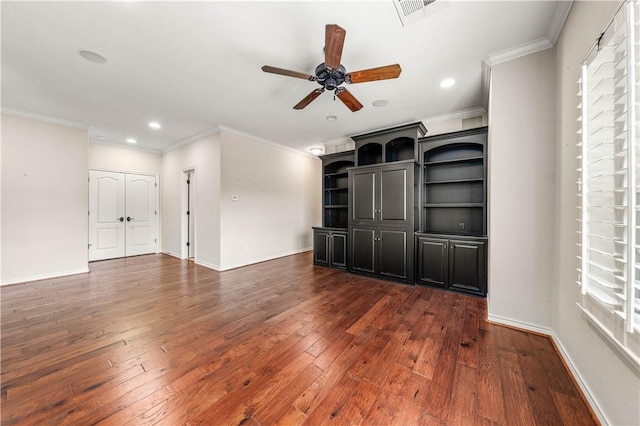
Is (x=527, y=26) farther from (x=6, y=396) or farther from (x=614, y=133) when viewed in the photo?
(x=6, y=396)

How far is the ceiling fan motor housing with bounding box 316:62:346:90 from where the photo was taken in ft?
7.16

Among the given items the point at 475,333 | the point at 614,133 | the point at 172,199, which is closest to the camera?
the point at 614,133

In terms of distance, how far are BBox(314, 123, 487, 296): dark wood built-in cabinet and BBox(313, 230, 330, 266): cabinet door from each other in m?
0.44

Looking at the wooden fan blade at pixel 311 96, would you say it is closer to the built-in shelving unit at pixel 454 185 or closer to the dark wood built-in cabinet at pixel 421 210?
the dark wood built-in cabinet at pixel 421 210

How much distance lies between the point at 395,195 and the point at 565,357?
2.56m

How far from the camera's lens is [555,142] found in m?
2.03

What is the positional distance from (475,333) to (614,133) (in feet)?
6.06

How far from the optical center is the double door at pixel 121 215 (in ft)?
17.3

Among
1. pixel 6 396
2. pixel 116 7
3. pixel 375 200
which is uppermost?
pixel 116 7

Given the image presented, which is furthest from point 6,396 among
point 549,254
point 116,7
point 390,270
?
point 549,254

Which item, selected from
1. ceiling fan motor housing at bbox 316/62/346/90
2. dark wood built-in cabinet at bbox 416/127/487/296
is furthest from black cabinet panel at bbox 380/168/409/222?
ceiling fan motor housing at bbox 316/62/346/90

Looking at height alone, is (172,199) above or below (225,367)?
above

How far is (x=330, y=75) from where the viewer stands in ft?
7.36

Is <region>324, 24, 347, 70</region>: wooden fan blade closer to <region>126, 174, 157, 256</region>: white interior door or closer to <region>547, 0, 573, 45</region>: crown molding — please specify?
<region>547, 0, 573, 45</region>: crown molding
